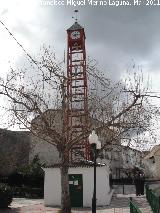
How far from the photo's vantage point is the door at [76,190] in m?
23.4

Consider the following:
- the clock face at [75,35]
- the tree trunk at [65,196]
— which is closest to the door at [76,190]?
the tree trunk at [65,196]

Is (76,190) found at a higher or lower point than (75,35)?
lower

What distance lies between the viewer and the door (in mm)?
23359

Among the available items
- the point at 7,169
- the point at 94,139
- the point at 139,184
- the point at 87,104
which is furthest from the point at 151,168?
the point at 94,139

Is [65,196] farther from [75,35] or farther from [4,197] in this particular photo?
[75,35]

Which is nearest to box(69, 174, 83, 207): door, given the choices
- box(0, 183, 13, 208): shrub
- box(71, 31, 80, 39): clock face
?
box(0, 183, 13, 208): shrub

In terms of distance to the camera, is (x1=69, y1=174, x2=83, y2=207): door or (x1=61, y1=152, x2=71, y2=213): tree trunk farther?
(x1=69, y1=174, x2=83, y2=207): door

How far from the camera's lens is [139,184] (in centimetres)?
2739

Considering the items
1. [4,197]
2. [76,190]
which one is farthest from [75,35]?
[4,197]

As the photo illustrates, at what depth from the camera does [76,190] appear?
2355 centimetres

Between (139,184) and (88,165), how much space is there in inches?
231

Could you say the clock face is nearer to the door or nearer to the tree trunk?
the door

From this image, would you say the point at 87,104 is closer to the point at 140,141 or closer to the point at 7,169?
the point at 140,141

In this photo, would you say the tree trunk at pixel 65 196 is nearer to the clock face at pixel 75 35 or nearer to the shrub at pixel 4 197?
the shrub at pixel 4 197
